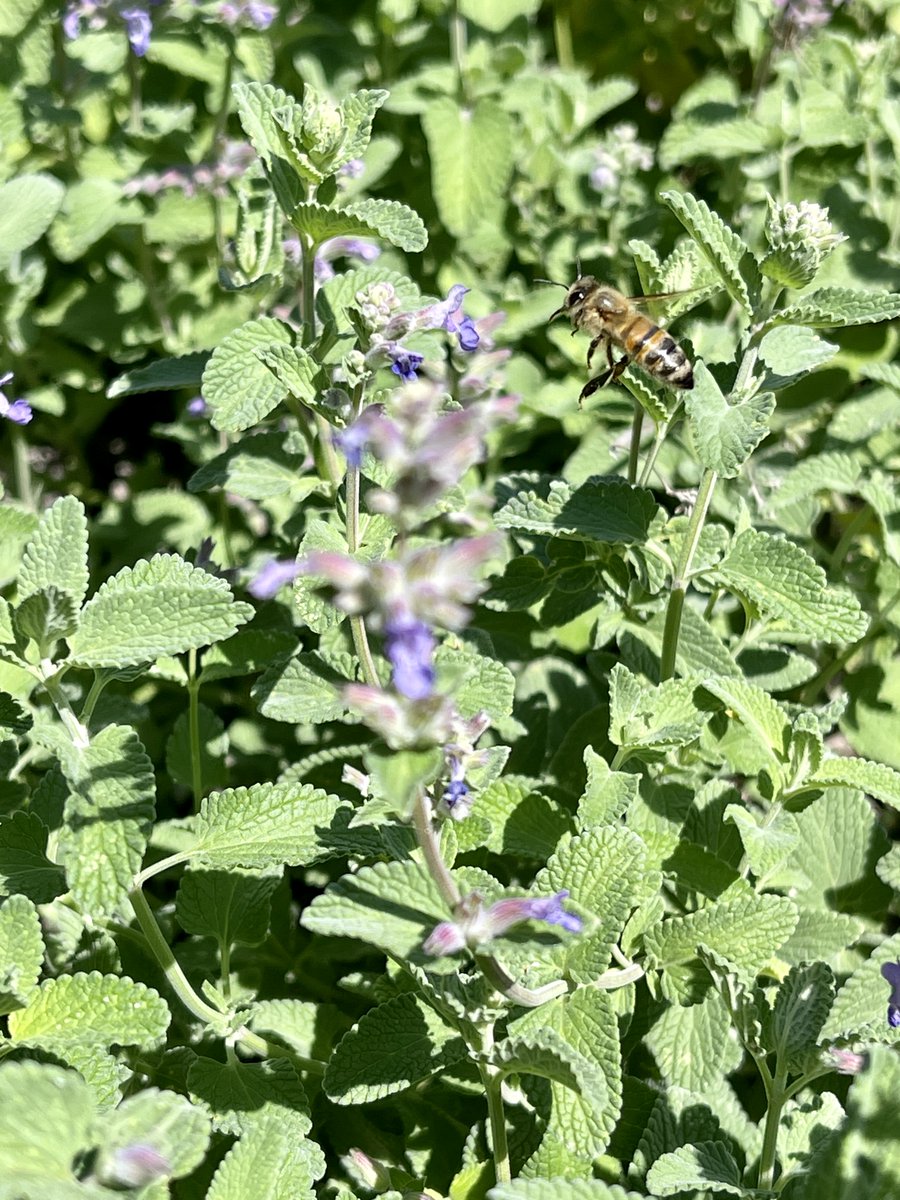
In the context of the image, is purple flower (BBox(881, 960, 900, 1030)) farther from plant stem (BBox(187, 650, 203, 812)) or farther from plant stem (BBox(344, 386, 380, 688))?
plant stem (BBox(187, 650, 203, 812))

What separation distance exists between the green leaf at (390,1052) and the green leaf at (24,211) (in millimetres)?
2433

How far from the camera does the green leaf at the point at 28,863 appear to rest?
2396 millimetres

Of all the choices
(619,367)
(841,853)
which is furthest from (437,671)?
(841,853)

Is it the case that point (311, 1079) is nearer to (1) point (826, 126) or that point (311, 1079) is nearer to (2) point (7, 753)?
(2) point (7, 753)

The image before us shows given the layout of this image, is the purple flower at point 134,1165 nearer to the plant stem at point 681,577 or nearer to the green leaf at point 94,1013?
the green leaf at point 94,1013

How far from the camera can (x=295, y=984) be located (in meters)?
3.39

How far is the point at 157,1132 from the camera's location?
1691mm

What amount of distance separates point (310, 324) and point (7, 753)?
52.0 inches

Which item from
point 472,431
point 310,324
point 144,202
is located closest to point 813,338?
point 310,324

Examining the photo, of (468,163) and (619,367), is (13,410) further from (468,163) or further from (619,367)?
(468,163)

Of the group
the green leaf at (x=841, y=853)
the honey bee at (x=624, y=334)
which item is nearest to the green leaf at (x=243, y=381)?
the honey bee at (x=624, y=334)

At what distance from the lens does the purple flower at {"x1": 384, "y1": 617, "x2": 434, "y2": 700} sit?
1405 mm

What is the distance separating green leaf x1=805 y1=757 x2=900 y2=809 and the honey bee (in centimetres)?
100

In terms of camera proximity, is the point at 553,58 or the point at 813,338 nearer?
the point at 813,338
